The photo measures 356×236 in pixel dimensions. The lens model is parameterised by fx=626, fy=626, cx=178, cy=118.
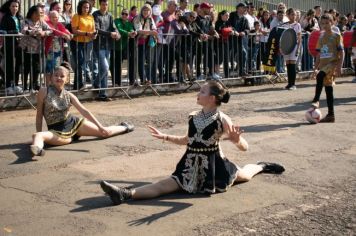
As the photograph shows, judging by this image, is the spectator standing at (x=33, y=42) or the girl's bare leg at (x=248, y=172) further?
the spectator standing at (x=33, y=42)

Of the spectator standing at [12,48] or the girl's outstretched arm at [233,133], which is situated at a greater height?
the spectator standing at [12,48]

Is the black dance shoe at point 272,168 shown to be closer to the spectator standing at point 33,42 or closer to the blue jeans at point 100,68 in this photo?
the spectator standing at point 33,42

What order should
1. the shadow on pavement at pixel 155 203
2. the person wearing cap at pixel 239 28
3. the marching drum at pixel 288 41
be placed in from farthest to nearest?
the person wearing cap at pixel 239 28, the marching drum at pixel 288 41, the shadow on pavement at pixel 155 203

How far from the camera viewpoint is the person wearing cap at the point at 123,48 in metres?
13.5

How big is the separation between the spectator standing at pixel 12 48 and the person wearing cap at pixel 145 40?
2.70 m

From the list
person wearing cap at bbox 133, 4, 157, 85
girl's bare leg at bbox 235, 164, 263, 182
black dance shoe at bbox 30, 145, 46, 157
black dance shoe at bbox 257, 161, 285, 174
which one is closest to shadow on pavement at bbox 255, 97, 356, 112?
person wearing cap at bbox 133, 4, 157, 85

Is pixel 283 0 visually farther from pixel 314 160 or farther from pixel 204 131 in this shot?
pixel 204 131

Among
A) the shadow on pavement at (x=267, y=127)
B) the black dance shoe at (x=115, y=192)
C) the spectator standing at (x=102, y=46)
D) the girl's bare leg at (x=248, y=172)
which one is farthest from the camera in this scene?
the spectator standing at (x=102, y=46)

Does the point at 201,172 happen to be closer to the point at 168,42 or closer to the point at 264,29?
the point at 168,42

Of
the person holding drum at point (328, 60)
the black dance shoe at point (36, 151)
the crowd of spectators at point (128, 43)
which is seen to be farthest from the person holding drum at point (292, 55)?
the black dance shoe at point (36, 151)

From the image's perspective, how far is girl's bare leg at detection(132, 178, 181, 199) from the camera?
19.8 ft

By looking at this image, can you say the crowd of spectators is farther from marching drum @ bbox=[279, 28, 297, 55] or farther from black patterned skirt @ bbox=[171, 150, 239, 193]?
black patterned skirt @ bbox=[171, 150, 239, 193]

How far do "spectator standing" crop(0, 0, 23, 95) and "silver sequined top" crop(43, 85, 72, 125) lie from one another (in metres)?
3.63

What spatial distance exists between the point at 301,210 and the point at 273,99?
829 centimetres
